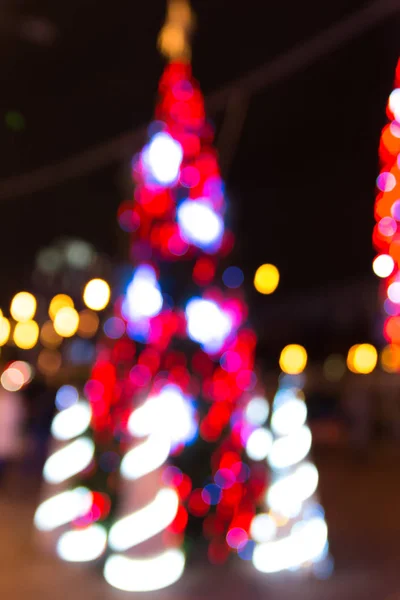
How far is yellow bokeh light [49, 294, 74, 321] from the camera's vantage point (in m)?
9.58

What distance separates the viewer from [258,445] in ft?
15.1

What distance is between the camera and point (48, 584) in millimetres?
4191

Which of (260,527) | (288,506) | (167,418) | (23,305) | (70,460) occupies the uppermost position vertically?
(23,305)

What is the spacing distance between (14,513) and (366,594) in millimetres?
3241

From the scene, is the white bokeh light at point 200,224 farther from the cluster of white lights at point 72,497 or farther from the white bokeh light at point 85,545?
the white bokeh light at point 85,545

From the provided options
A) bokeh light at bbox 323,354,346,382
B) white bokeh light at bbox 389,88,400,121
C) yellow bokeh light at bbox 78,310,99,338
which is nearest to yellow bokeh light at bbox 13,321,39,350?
yellow bokeh light at bbox 78,310,99,338

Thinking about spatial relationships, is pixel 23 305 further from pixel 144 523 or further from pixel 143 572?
pixel 143 572

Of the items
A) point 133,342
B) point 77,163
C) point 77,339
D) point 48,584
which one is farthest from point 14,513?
point 77,339

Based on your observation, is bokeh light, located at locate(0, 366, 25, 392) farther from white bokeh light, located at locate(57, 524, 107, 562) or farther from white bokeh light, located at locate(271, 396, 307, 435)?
white bokeh light, located at locate(271, 396, 307, 435)

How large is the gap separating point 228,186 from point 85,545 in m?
4.87

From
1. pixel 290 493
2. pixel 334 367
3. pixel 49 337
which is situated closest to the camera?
pixel 290 493

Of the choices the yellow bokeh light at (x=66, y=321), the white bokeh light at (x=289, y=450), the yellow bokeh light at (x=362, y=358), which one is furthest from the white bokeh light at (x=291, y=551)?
the yellow bokeh light at (x=362, y=358)

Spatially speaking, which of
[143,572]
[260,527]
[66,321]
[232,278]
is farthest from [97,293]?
[143,572]

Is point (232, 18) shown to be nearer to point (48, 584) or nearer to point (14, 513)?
point (48, 584)
